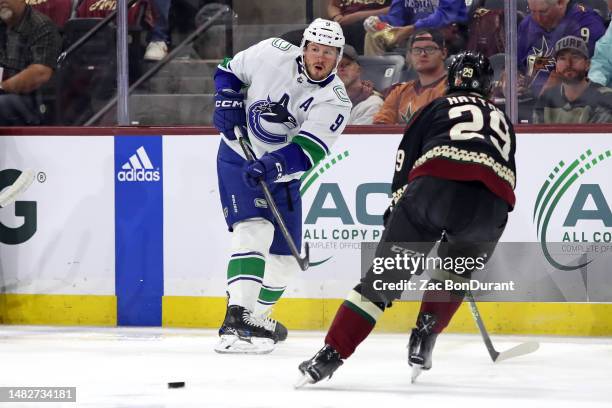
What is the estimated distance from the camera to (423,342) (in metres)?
4.03

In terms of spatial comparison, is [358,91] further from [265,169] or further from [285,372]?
[285,372]

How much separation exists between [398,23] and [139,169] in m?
1.30

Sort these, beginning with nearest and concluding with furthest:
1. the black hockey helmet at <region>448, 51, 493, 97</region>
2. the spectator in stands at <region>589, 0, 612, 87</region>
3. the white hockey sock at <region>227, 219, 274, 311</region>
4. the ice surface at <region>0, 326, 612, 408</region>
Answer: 1. the ice surface at <region>0, 326, 612, 408</region>
2. the black hockey helmet at <region>448, 51, 493, 97</region>
3. the white hockey sock at <region>227, 219, 274, 311</region>
4. the spectator in stands at <region>589, 0, 612, 87</region>

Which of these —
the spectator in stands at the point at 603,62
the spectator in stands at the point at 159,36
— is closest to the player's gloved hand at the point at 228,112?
the spectator in stands at the point at 159,36

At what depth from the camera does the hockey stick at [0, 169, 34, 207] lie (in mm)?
5629

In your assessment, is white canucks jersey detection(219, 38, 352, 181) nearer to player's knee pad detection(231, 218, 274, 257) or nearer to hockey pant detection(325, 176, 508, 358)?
player's knee pad detection(231, 218, 274, 257)

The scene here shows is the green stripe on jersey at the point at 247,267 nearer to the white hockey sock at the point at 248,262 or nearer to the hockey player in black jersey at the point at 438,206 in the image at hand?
the white hockey sock at the point at 248,262

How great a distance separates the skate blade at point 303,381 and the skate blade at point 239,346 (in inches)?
34.1

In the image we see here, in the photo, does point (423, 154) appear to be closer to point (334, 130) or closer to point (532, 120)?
point (334, 130)

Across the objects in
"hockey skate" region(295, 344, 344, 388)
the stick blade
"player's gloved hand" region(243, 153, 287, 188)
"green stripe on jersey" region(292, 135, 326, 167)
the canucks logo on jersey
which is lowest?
the stick blade

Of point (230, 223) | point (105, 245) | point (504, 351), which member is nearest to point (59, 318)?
point (105, 245)

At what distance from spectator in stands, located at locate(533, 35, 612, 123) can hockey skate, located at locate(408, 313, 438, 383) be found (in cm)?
160

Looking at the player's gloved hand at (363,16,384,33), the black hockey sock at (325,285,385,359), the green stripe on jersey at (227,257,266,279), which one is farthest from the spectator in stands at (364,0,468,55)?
the black hockey sock at (325,285,385,359)
